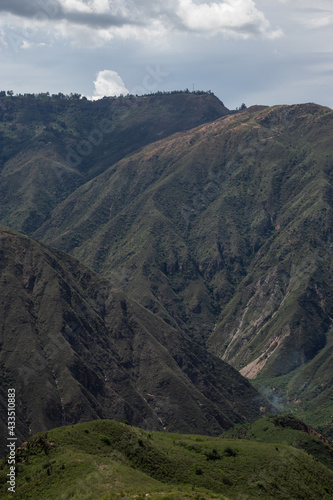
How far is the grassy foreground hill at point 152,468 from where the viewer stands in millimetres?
79938

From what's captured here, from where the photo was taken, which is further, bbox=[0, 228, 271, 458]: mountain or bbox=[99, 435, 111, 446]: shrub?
bbox=[0, 228, 271, 458]: mountain

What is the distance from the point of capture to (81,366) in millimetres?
165625

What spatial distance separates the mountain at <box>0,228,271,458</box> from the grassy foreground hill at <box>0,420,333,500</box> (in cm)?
4384

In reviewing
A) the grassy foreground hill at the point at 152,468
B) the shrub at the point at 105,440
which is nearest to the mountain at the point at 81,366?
the grassy foreground hill at the point at 152,468

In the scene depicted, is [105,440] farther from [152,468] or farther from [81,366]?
[81,366]

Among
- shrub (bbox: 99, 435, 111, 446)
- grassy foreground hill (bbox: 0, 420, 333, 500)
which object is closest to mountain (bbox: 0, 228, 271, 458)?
grassy foreground hill (bbox: 0, 420, 333, 500)

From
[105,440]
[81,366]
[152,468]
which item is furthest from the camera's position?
[81,366]

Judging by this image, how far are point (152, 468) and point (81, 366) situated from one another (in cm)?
7518

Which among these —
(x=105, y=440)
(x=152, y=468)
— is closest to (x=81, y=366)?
(x=105, y=440)

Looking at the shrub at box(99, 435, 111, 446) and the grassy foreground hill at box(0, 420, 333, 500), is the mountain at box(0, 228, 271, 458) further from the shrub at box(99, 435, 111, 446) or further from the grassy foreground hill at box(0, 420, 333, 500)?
the shrub at box(99, 435, 111, 446)

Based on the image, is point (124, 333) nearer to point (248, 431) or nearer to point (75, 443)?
point (248, 431)

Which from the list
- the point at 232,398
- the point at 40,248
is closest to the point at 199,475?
the point at 232,398

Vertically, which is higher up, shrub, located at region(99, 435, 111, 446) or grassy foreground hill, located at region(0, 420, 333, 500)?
shrub, located at region(99, 435, 111, 446)

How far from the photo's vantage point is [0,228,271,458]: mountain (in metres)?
153
